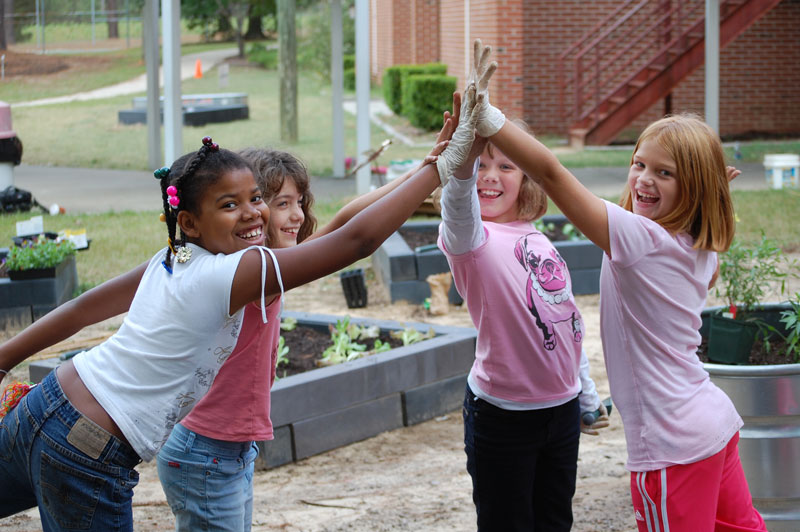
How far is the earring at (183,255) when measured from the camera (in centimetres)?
225

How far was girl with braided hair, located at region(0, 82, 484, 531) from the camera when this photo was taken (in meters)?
2.18

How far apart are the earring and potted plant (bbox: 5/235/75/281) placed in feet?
15.2

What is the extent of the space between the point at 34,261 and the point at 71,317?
4.32 m

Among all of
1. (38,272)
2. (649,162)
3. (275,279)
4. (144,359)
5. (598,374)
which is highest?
(649,162)

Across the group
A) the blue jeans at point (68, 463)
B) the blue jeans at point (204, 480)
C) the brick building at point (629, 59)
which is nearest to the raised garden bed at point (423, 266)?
the blue jeans at point (204, 480)

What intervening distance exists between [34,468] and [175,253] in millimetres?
595

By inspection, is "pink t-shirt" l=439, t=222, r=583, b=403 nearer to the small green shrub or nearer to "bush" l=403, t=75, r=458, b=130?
"bush" l=403, t=75, r=458, b=130

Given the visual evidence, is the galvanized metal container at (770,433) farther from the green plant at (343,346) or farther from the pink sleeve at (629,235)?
the green plant at (343,346)

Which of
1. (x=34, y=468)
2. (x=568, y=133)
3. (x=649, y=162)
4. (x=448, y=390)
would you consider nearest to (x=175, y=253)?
(x=34, y=468)

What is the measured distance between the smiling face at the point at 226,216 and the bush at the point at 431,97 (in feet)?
57.1

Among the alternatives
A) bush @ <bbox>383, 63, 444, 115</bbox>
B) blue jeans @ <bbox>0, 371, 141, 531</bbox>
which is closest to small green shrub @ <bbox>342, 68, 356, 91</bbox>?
bush @ <bbox>383, 63, 444, 115</bbox>

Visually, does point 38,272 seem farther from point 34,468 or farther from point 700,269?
point 700,269

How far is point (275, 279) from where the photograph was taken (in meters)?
2.22

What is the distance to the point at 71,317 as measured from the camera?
2529mm
